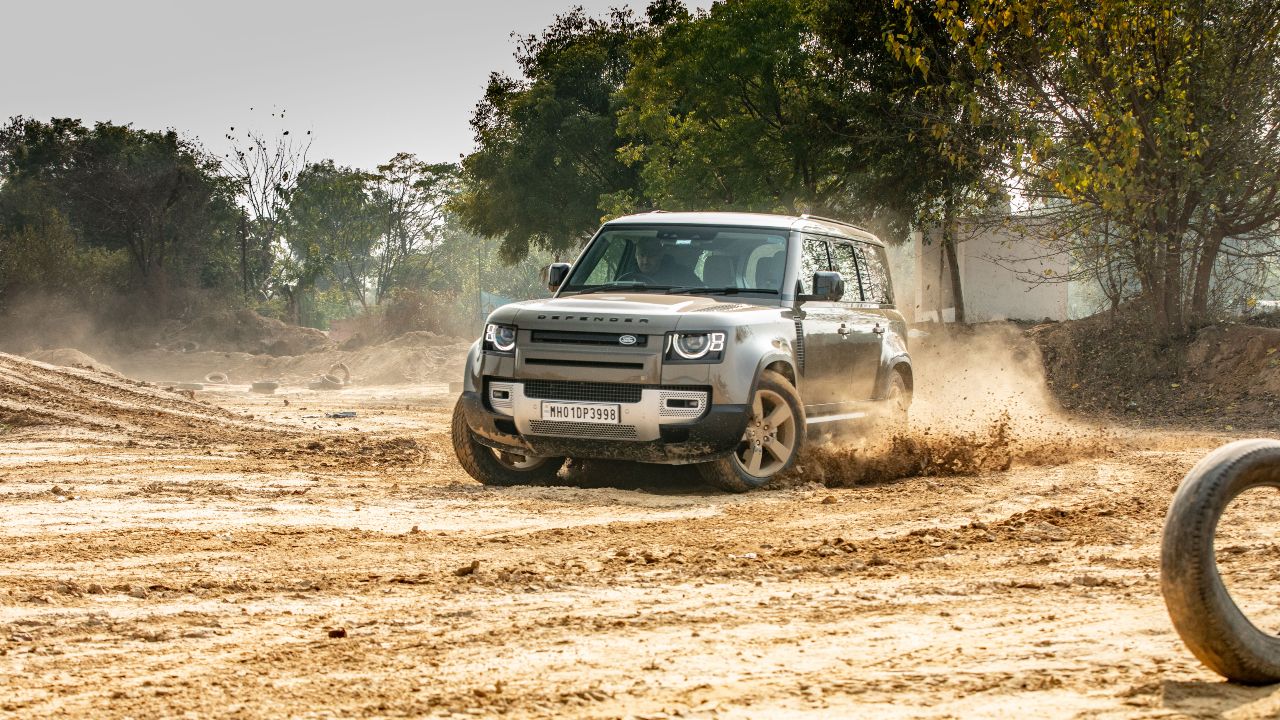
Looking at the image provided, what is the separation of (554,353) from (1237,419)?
11.5 metres

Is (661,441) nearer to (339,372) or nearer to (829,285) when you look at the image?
(829,285)

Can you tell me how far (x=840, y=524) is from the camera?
7113 mm

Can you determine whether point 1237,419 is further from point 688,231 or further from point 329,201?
point 329,201

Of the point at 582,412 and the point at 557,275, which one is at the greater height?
the point at 557,275

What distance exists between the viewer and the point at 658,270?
970 centimetres

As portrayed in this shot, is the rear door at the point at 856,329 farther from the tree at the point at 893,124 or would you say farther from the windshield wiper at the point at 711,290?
the tree at the point at 893,124

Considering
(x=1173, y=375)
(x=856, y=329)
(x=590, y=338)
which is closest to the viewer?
(x=590, y=338)

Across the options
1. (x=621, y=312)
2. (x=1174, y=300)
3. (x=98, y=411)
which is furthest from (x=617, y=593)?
(x=1174, y=300)

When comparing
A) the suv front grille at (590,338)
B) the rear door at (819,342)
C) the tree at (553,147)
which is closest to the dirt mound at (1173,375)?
the rear door at (819,342)

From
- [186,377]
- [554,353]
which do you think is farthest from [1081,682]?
[186,377]

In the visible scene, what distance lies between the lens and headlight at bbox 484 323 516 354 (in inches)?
345

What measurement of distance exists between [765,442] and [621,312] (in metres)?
1.34

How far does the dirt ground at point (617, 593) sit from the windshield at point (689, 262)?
138cm

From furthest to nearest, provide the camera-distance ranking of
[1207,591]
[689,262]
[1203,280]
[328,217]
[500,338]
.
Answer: [328,217] → [1203,280] → [689,262] → [500,338] → [1207,591]
